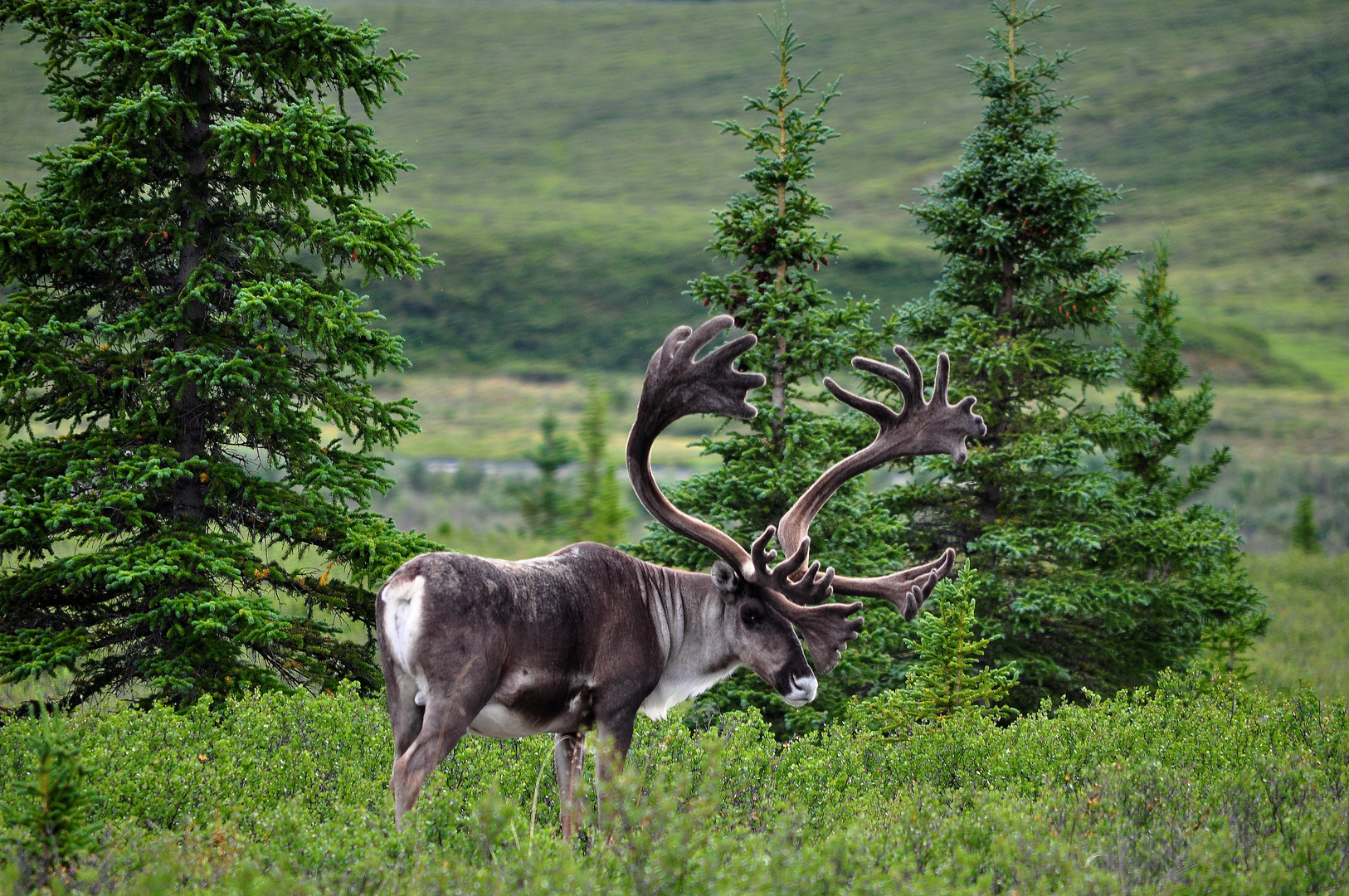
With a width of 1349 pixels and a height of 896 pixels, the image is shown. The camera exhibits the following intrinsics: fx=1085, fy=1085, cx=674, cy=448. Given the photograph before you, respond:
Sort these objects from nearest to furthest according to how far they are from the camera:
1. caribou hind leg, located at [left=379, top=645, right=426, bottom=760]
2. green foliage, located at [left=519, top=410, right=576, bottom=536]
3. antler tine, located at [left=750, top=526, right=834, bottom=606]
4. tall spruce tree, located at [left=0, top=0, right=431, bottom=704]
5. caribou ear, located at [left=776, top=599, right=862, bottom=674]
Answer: caribou hind leg, located at [left=379, top=645, right=426, bottom=760] < antler tine, located at [left=750, top=526, right=834, bottom=606] < caribou ear, located at [left=776, top=599, right=862, bottom=674] < tall spruce tree, located at [left=0, top=0, right=431, bottom=704] < green foliage, located at [left=519, top=410, right=576, bottom=536]

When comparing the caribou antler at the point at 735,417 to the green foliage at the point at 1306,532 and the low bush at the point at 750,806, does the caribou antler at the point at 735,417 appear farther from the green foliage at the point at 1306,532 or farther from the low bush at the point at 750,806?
the green foliage at the point at 1306,532

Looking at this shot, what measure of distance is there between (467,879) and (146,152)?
23.9ft

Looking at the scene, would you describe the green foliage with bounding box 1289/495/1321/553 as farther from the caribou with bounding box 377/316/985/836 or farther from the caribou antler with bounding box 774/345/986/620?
the caribou with bounding box 377/316/985/836

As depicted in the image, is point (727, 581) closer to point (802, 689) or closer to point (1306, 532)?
point (802, 689)

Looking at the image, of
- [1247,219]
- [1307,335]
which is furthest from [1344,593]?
[1247,219]

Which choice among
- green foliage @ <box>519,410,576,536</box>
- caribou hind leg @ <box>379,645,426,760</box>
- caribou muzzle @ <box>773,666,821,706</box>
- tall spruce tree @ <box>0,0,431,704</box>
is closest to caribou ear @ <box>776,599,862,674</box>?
caribou muzzle @ <box>773,666,821,706</box>

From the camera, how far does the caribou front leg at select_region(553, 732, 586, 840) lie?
7461 mm

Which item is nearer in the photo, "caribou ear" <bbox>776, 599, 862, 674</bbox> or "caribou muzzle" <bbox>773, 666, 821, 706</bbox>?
"caribou muzzle" <bbox>773, 666, 821, 706</bbox>

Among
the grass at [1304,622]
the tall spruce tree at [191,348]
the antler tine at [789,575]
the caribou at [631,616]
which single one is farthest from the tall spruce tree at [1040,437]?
the tall spruce tree at [191,348]

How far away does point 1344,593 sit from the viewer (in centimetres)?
3356

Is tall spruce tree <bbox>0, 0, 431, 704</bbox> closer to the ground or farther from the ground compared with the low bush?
farther from the ground

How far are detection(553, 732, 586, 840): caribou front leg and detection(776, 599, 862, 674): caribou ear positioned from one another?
5.82ft

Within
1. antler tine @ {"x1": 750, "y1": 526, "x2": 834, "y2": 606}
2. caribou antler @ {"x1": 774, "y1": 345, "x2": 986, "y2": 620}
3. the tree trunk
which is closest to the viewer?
antler tine @ {"x1": 750, "y1": 526, "x2": 834, "y2": 606}

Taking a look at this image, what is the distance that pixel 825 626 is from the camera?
8195 mm
